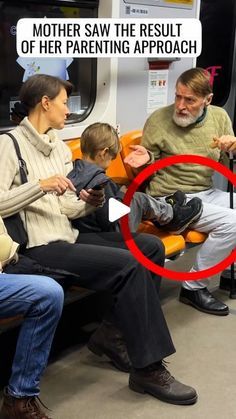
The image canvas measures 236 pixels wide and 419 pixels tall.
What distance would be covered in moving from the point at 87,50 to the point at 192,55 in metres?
1.01

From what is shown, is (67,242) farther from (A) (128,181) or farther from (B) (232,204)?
(B) (232,204)

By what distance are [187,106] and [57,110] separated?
3.33 feet

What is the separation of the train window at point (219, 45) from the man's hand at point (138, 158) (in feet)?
6.30

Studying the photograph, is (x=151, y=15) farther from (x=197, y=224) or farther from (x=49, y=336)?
(x=49, y=336)

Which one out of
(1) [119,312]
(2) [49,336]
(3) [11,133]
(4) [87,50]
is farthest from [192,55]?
(2) [49,336]

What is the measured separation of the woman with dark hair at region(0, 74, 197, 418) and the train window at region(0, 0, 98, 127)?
57 centimetres

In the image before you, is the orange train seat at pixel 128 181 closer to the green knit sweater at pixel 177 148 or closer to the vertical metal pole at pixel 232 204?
the green knit sweater at pixel 177 148

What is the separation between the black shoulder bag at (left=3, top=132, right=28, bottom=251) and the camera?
7.15ft

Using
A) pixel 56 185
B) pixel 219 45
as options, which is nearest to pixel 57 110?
pixel 56 185

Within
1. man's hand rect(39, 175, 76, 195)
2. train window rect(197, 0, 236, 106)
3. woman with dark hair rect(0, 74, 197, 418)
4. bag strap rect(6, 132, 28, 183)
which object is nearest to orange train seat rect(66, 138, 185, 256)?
woman with dark hair rect(0, 74, 197, 418)

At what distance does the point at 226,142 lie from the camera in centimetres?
308

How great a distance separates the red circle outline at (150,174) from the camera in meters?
2.50

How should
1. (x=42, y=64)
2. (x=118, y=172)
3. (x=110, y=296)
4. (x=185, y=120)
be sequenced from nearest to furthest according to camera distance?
(x=110, y=296) → (x=42, y=64) → (x=185, y=120) → (x=118, y=172)

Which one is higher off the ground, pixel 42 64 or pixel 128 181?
pixel 42 64
